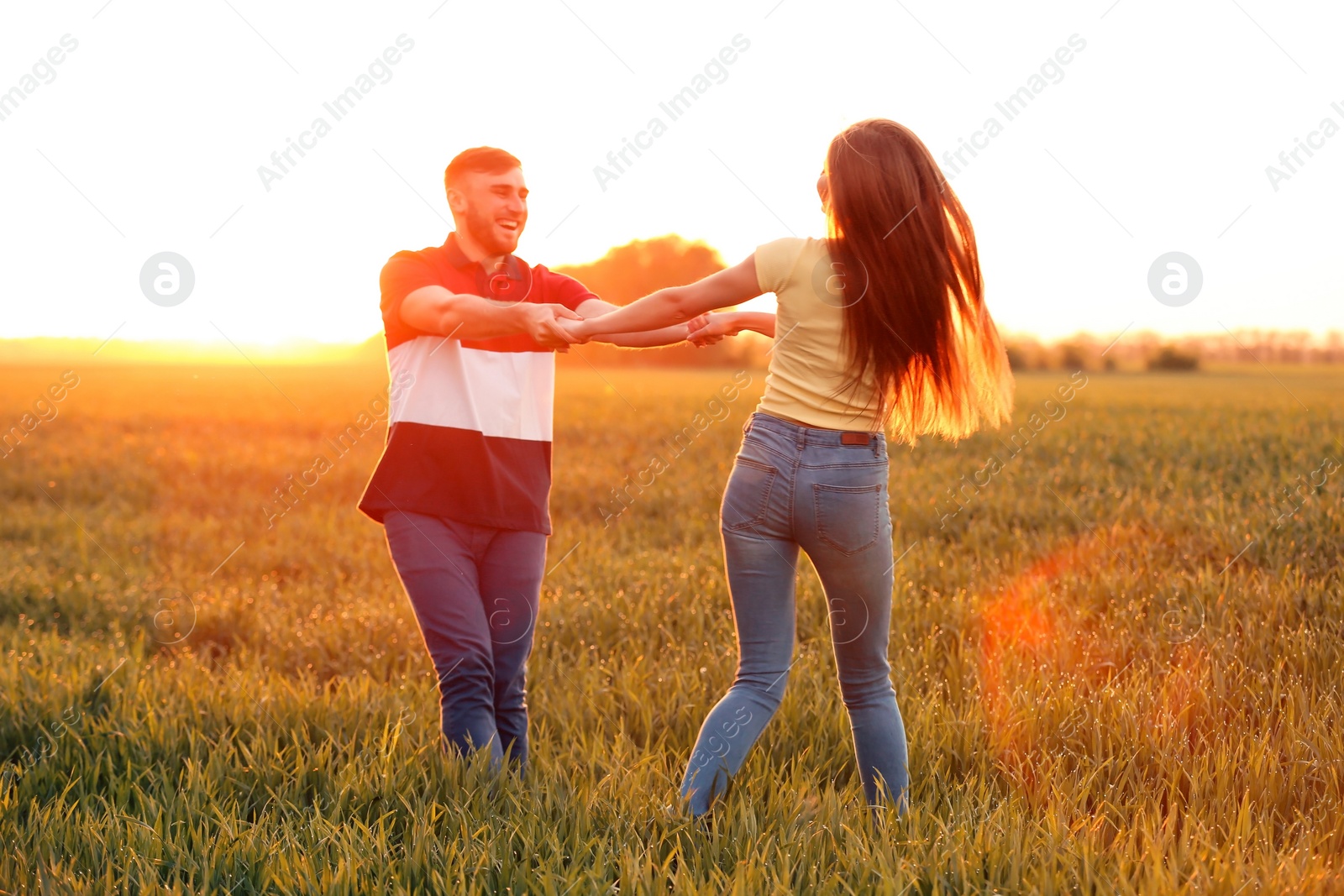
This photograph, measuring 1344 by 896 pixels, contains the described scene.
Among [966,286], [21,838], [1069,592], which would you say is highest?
[966,286]

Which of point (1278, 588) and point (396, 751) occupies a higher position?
point (1278, 588)

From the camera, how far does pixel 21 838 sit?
2.96m

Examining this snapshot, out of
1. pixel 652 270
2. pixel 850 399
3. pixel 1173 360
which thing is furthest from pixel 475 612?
pixel 652 270

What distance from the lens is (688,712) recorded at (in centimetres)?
421

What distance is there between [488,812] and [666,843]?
0.60m

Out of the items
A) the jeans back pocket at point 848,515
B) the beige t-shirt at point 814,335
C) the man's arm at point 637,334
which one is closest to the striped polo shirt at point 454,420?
the man's arm at point 637,334

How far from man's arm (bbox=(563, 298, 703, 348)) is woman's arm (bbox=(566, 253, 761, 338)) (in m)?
0.32

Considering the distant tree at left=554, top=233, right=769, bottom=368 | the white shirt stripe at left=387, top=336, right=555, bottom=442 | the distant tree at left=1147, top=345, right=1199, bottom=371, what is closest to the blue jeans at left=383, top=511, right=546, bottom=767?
the white shirt stripe at left=387, top=336, right=555, bottom=442

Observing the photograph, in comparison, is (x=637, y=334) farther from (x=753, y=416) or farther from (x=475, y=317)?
(x=753, y=416)

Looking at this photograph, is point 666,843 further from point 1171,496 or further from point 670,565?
point 1171,496

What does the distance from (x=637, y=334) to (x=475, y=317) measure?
77 centimetres

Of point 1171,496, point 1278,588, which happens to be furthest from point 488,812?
point 1171,496

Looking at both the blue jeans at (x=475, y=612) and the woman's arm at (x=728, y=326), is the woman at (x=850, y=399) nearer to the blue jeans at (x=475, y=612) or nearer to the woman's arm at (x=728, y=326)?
the woman's arm at (x=728, y=326)

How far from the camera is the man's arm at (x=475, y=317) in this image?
10.7ft
